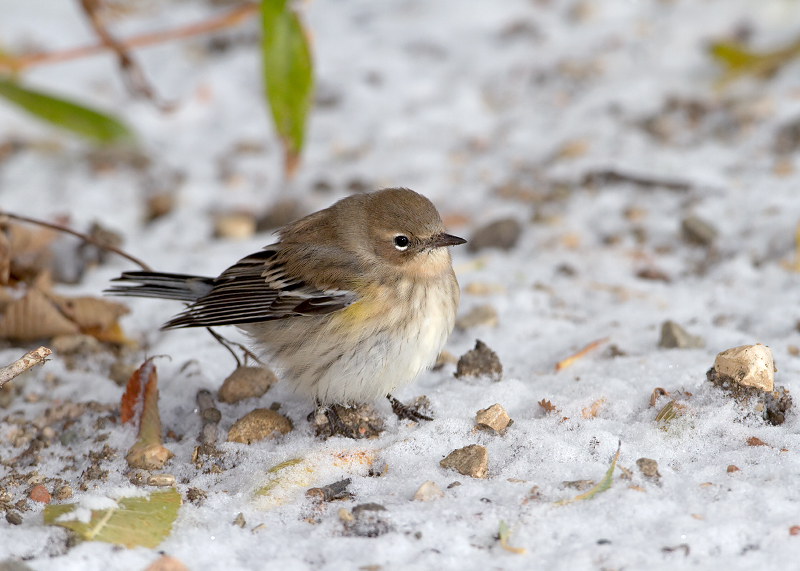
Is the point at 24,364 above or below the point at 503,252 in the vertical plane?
below

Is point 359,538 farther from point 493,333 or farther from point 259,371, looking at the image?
point 493,333

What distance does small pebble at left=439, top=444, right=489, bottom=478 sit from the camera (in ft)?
9.21

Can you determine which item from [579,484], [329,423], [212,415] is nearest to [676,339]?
[579,484]

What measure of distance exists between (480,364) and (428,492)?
0.98 meters

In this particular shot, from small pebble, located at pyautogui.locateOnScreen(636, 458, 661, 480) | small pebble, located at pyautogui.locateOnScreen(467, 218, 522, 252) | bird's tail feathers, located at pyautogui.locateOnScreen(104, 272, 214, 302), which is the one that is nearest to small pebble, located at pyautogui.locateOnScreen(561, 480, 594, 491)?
small pebble, located at pyautogui.locateOnScreen(636, 458, 661, 480)

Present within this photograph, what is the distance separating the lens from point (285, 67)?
4492 millimetres

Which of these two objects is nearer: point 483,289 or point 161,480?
point 161,480

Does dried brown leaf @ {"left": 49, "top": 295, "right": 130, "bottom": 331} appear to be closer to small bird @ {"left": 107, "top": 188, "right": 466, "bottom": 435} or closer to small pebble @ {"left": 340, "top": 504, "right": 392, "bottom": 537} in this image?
small bird @ {"left": 107, "top": 188, "right": 466, "bottom": 435}

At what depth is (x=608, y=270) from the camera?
15.0 ft

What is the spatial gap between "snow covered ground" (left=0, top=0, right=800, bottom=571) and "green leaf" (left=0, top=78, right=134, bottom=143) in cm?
25

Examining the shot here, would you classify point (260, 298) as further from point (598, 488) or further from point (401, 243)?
point (598, 488)

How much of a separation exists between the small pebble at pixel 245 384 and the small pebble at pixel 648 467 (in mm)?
1643

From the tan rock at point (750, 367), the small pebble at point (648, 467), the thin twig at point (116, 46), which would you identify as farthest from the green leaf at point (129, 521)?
the thin twig at point (116, 46)

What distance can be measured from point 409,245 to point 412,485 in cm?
111
